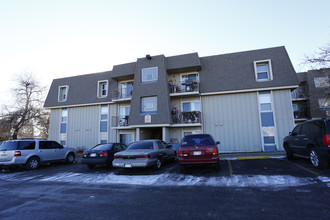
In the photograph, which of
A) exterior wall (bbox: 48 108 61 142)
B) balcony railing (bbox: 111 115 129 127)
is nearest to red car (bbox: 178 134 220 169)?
balcony railing (bbox: 111 115 129 127)

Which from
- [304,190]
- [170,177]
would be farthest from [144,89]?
[304,190]

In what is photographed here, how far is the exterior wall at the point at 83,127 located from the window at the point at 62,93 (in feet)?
6.46

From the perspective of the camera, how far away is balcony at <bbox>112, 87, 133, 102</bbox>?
17.7 m

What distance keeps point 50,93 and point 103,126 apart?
8.83 m

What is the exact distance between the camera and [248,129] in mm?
14664

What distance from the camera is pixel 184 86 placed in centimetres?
1630

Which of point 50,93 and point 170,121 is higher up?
point 50,93

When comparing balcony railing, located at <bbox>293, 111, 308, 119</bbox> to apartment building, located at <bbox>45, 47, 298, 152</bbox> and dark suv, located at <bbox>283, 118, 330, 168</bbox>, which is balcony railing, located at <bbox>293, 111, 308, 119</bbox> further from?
dark suv, located at <bbox>283, 118, 330, 168</bbox>

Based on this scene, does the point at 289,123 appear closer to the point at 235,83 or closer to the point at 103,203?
the point at 235,83

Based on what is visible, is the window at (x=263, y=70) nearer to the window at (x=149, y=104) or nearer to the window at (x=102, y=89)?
the window at (x=149, y=104)

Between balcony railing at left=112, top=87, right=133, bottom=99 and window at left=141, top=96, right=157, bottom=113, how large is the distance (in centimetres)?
222

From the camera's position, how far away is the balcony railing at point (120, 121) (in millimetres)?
17425

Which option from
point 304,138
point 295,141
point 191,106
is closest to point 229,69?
point 191,106

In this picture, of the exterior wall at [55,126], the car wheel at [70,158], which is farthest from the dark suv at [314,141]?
the exterior wall at [55,126]
